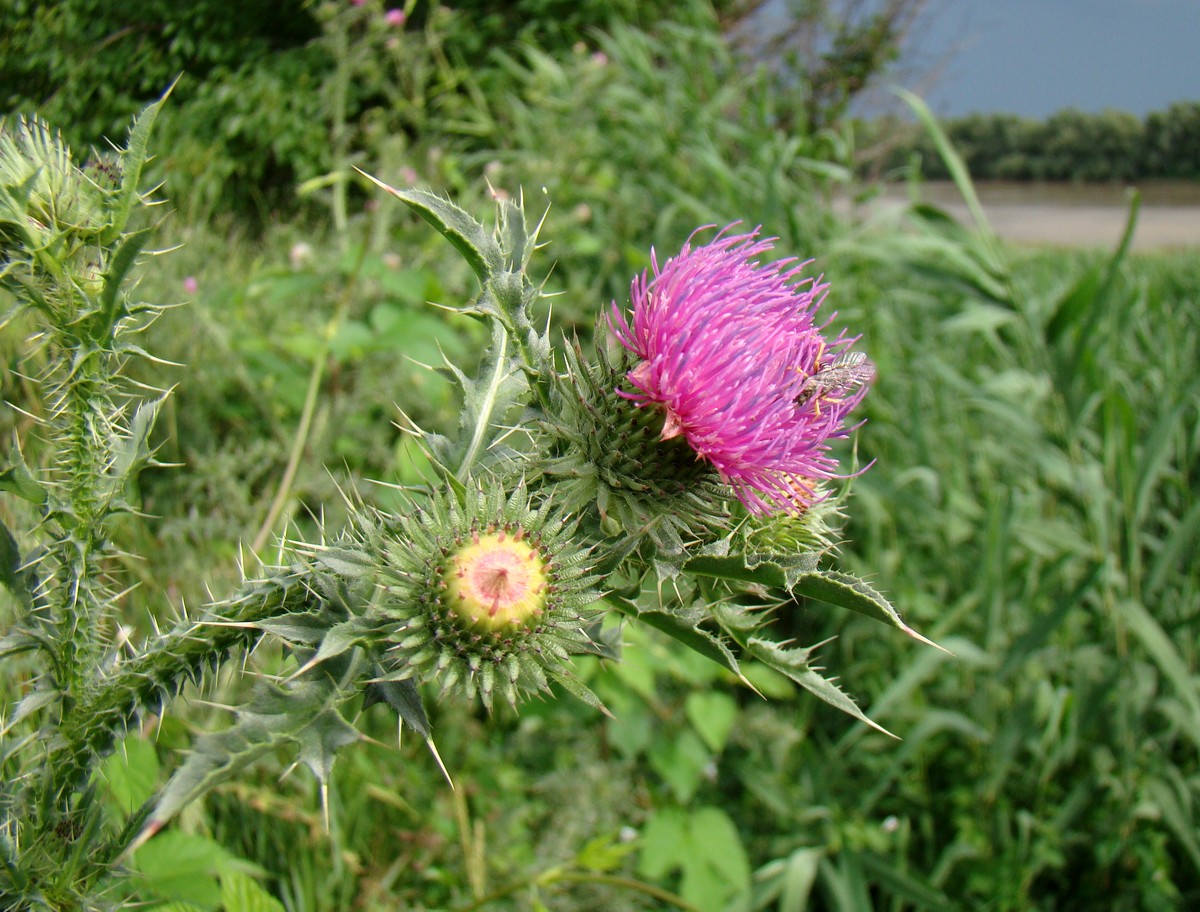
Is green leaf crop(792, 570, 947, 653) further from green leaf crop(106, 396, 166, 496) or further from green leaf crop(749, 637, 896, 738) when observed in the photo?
green leaf crop(106, 396, 166, 496)

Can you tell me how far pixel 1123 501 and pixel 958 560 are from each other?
26.6 inches

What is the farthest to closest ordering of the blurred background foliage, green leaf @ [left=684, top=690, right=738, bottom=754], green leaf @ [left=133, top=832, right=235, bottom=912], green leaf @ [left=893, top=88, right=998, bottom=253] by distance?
1. green leaf @ [left=893, top=88, right=998, bottom=253]
2. green leaf @ [left=684, top=690, right=738, bottom=754]
3. the blurred background foliage
4. green leaf @ [left=133, top=832, right=235, bottom=912]

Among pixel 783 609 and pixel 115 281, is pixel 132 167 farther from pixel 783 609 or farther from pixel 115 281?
pixel 783 609

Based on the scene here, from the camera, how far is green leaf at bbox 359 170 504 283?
3.77 ft

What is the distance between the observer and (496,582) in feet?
3.68

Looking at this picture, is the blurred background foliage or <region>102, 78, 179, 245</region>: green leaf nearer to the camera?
<region>102, 78, 179, 245</region>: green leaf

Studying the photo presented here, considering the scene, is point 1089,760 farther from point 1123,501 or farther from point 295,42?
A: point 295,42

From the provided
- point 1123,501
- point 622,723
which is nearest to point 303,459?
point 622,723

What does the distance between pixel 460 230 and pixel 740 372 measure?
1.53 ft

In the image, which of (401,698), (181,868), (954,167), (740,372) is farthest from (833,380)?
(954,167)

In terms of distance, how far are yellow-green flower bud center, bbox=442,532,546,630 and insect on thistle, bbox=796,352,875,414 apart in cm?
50

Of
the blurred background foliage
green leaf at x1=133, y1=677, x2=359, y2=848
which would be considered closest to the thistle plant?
green leaf at x1=133, y1=677, x2=359, y2=848

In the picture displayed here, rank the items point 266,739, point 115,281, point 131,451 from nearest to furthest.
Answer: point 266,739 < point 115,281 < point 131,451

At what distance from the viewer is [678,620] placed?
112 cm
